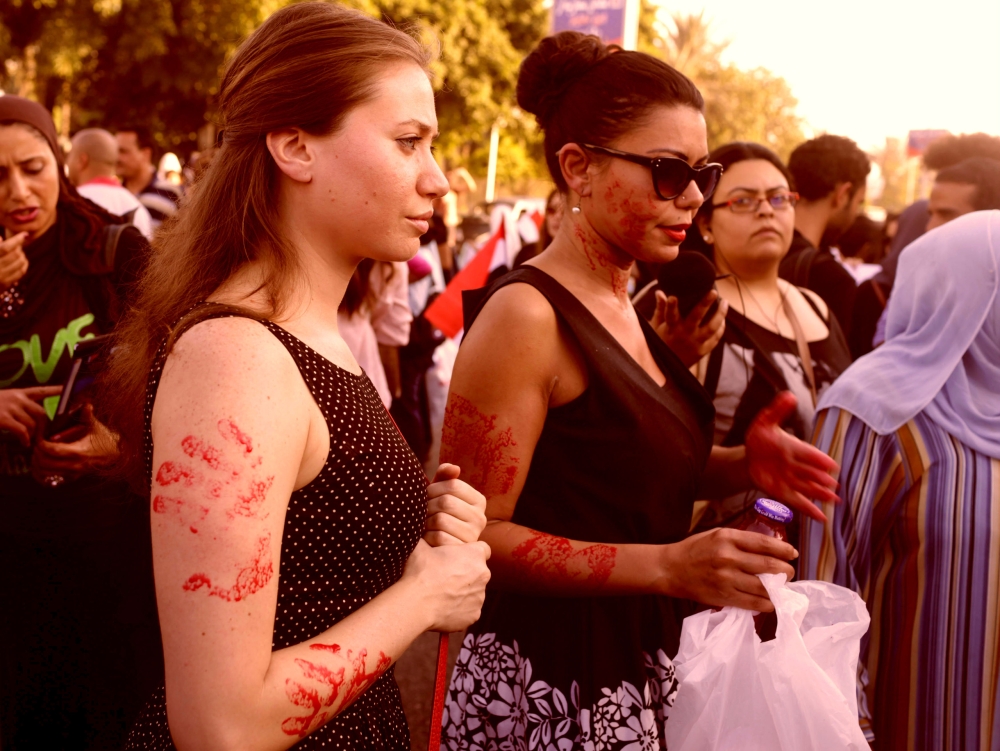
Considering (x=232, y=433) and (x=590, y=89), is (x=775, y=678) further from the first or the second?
(x=590, y=89)

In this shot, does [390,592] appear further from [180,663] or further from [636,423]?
[636,423]

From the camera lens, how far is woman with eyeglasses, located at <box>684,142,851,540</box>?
3.11 m

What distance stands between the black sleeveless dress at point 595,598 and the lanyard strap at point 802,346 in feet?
4.09

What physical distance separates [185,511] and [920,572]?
1.95 metres

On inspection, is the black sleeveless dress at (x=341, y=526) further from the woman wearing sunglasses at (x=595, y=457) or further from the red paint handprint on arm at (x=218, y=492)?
the woman wearing sunglasses at (x=595, y=457)

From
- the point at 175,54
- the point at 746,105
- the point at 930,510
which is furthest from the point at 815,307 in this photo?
the point at 746,105

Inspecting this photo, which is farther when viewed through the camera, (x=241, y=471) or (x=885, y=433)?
(x=885, y=433)

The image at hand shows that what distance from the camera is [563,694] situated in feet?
6.72

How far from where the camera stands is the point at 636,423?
2.02 m

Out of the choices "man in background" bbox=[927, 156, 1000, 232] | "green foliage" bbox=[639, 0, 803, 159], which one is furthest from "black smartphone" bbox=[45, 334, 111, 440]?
"green foliage" bbox=[639, 0, 803, 159]

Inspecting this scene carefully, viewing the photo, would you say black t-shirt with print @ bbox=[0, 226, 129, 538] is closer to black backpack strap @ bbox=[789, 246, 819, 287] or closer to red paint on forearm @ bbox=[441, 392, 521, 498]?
red paint on forearm @ bbox=[441, 392, 521, 498]

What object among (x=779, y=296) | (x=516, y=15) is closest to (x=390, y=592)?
(x=779, y=296)

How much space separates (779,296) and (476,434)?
2.01 metres

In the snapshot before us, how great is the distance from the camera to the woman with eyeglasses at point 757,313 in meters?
3.11
